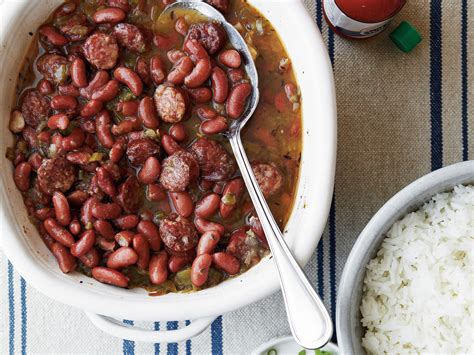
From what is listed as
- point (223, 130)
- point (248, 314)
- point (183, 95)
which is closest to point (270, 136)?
point (223, 130)

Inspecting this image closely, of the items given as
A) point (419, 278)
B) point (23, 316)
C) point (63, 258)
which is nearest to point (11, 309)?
point (23, 316)

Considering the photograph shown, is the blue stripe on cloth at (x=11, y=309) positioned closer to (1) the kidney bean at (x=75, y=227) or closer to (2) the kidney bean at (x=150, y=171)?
(1) the kidney bean at (x=75, y=227)

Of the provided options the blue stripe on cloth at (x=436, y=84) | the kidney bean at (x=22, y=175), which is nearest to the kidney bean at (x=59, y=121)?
the kidney bean at (x=22, y=175)

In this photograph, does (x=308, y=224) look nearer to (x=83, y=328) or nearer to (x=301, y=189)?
(x=301, y=189)

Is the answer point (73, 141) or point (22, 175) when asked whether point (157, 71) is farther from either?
point (22, 175)

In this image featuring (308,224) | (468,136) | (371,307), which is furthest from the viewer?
(468,136)
